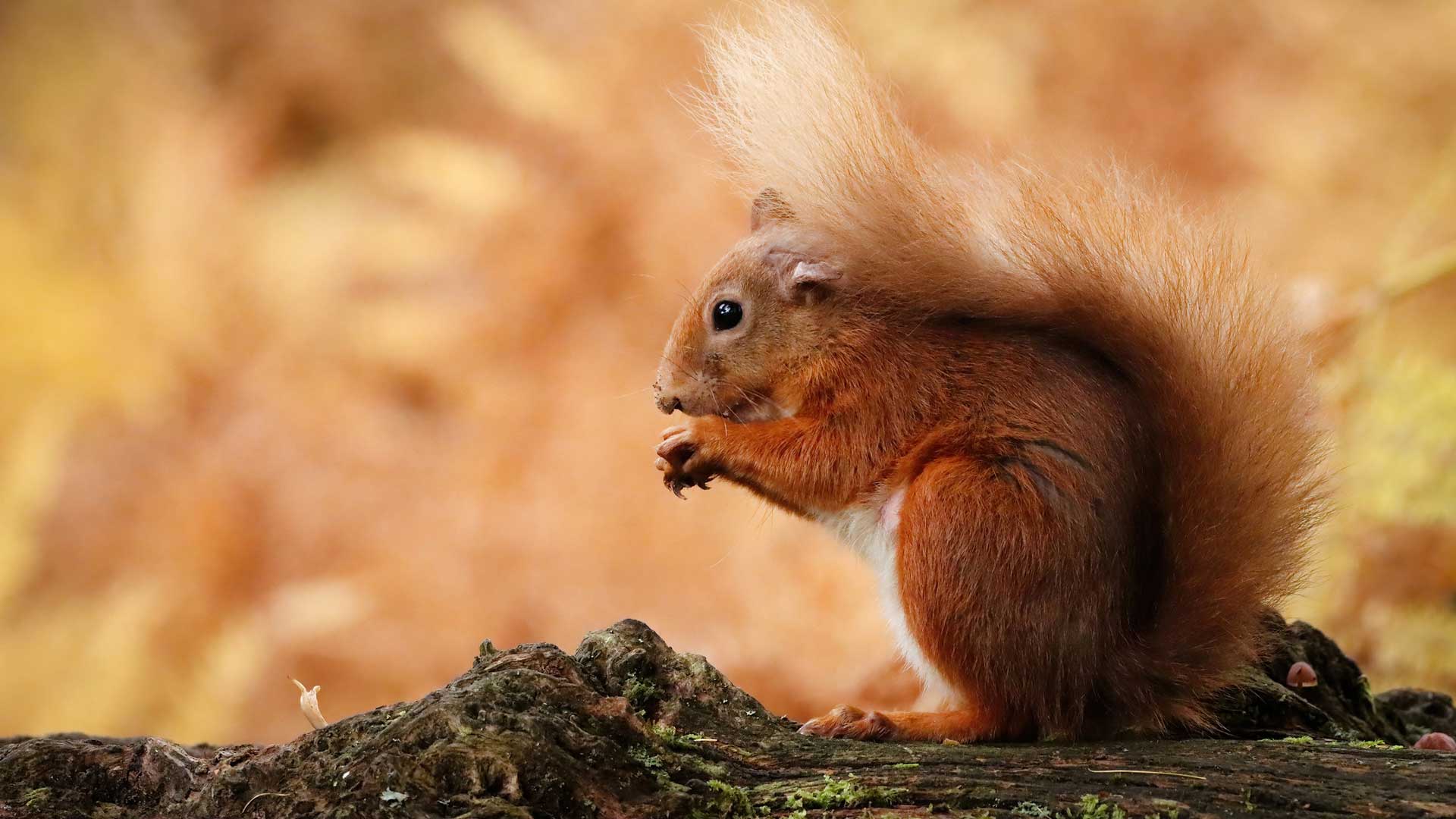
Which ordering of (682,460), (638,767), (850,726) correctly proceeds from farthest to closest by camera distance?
(682,460) → (850,726) → (638,767)

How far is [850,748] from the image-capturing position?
138cm

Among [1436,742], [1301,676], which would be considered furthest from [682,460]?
[1436,742]

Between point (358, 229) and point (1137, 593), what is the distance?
2.94 m

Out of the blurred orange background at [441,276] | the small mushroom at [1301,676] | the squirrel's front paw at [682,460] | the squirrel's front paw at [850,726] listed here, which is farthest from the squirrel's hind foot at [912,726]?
the blurred orange background at [441,276]

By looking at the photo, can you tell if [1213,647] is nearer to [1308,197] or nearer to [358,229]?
[1308,197]

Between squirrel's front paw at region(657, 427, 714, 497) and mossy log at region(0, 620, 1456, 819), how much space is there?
29 centimetres

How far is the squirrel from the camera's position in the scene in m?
1.46

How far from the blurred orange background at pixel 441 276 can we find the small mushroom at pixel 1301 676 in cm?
151

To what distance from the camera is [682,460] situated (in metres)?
1.70

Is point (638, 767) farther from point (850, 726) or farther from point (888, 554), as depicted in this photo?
point (888, 554)

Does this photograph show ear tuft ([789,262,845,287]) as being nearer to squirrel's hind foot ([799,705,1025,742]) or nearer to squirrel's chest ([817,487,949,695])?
squirrel's chest ([817,487,949,695])

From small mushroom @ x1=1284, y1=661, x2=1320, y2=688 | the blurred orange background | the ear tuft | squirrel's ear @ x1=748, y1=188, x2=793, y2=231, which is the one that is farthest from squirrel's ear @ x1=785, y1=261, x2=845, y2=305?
the blurred orange background

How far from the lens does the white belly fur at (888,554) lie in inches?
60.2

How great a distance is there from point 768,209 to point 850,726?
82 cm
